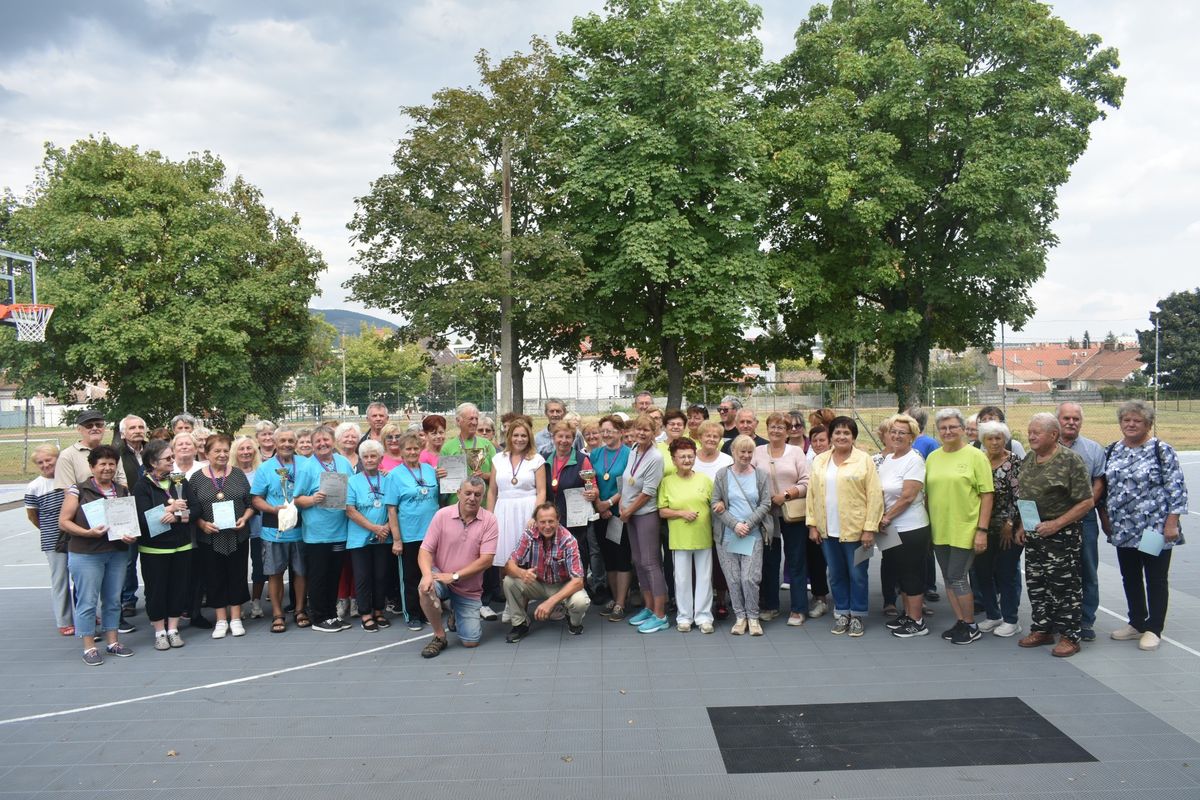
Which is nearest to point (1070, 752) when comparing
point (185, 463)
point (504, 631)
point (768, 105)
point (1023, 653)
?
point (1023, 653)

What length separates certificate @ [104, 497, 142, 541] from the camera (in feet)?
17.9

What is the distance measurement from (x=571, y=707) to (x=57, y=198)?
19788mm

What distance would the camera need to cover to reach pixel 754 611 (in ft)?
19.7

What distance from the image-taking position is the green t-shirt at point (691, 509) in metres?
5.99

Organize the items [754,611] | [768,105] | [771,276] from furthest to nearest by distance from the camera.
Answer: [768,105] → [771,276] → [754,611]

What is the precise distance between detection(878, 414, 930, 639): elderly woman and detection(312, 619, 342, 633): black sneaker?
4.03 metres

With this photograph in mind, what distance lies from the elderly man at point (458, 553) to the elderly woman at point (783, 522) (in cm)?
201

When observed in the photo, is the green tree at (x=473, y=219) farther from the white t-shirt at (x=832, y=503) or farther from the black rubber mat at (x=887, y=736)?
the black rubber mat at (x=887, y=736)

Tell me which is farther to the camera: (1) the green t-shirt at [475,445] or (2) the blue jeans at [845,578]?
(1) the green t-shirt at [475,445]

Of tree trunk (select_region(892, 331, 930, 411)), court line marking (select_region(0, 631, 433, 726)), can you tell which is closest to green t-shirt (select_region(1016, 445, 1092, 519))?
court line marking (select_region(0, 631, 433, 726))

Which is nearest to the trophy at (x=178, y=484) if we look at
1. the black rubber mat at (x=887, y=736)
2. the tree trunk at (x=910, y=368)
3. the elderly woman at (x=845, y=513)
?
the black rubber mat at (x=887, y=736)

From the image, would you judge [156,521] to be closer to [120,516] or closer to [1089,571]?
[120,516]

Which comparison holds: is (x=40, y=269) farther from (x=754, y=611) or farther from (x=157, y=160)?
(x=754, y=611)

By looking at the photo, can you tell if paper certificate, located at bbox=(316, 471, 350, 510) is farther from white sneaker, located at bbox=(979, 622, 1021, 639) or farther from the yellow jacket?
white sneaker, located at bbox=(979, 622, 1021, 639)
